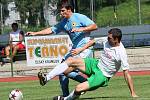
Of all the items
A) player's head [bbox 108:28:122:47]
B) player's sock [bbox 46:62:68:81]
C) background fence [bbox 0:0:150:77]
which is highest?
player's head [bbox 108:28:122:47]

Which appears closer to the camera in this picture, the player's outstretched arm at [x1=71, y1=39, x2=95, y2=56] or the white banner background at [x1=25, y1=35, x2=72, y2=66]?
the player's outstretched arm at [x1=71, y1=39, x2=95, y2=56]

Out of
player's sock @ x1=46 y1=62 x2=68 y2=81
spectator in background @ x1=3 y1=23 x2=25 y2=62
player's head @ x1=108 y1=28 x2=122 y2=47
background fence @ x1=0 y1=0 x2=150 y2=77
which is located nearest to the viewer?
player's sock @ x1=46 y1=62 x2=68 y2=81

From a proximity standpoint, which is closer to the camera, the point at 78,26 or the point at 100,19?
the point at 78,26

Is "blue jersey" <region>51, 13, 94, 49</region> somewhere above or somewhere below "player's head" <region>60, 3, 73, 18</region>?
below

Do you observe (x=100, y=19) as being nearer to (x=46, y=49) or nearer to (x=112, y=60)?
(x=46, y=49)

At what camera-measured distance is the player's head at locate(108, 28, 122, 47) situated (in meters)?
9.69

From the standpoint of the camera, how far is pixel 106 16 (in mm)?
66438

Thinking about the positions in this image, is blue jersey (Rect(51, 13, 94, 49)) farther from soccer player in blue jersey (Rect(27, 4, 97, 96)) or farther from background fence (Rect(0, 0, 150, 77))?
background fence (Rect(0, 0, 150, 77))

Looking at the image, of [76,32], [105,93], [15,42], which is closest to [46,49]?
[15,42]

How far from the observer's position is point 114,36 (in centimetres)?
971

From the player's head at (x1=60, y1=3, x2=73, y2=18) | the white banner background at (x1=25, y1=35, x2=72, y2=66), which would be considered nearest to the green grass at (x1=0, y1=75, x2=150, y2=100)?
the player's head at (x1=60, y1=3, x2=73, y2=18)

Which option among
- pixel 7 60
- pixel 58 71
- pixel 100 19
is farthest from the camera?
pixel 100 19

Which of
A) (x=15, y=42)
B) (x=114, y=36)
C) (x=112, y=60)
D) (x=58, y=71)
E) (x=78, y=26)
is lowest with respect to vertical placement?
(x=15, y=42)

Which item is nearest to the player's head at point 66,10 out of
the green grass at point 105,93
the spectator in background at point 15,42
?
the green grass at point 105,93
